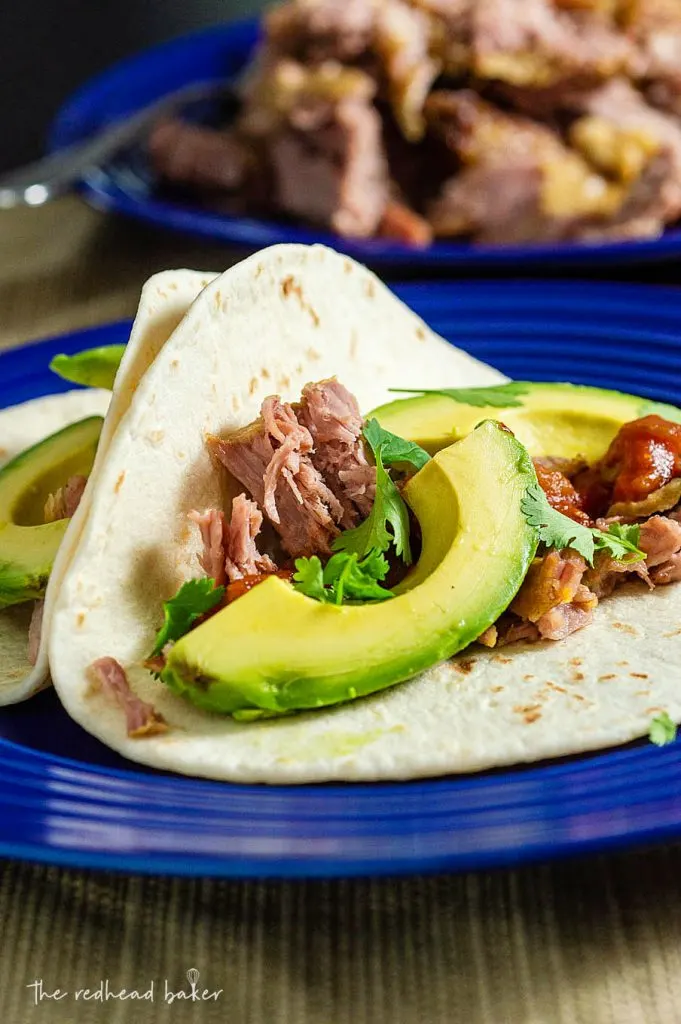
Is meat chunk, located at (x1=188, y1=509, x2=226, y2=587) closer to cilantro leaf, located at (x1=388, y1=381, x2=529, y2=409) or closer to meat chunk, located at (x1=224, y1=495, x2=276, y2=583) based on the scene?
meat chunk, located at (x1=224, y1=495, x2=276, y2=583)

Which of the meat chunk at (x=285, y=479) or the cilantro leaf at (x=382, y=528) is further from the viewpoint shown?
the meat chunk at (x=285, y=479)

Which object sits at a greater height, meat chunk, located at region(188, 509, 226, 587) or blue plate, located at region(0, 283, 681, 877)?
meat chunk, located at region(188, 509, 226, 587)

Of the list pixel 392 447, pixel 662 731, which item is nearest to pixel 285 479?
pixel 392 447

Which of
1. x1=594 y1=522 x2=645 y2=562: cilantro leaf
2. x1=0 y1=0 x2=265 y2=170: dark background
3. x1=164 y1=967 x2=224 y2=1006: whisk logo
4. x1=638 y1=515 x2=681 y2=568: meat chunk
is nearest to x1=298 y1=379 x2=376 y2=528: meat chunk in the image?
x1=594 y1=522 x2=645 y2=562: cilantro leaf

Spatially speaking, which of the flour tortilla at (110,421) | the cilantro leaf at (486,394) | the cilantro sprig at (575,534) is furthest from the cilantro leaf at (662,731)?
the flour tortilla at (110,421)

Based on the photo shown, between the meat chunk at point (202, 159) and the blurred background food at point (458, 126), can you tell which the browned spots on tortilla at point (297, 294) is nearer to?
the blurred background food at point (458, 126)

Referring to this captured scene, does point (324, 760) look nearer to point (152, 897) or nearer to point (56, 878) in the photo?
point (152, 897)
